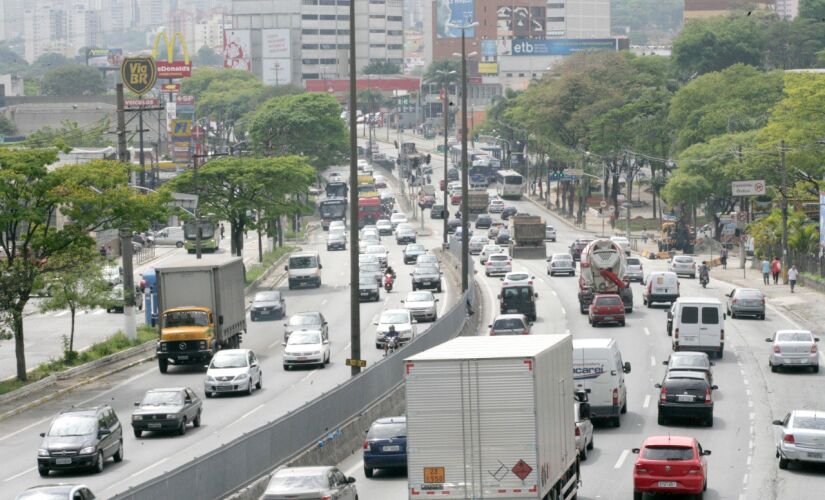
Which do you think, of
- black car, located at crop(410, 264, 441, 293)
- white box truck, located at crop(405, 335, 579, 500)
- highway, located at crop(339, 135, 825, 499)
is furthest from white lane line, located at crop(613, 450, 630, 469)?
black car, located at crop(410, 264, 441, 293)

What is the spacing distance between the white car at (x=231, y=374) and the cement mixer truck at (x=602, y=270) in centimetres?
2045

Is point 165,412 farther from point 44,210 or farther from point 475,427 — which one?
point 475,427

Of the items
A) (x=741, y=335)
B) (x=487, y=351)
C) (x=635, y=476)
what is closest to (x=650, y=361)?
(x=741, y=335)

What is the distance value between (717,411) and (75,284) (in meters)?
24.9

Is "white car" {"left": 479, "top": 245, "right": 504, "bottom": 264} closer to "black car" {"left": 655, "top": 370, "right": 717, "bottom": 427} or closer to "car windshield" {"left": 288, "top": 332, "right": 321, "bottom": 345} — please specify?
"car windshield" {"left": 288, "top": 332, "right": 321, "bottom": 345}

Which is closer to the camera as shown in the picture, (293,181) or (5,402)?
(5,402)

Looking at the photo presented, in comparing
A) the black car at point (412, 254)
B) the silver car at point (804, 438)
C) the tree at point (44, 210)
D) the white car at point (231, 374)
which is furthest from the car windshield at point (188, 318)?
the black car at point (412, 254)

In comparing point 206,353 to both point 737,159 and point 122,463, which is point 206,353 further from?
point 737,159

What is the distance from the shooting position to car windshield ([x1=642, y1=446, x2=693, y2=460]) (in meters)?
30.2

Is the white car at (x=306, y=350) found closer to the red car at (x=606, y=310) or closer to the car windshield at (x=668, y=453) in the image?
the red car at (x=606, y=310)

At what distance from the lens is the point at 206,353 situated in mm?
55125

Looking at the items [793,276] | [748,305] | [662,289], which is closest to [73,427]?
[748,305]

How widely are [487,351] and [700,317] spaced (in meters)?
30.2

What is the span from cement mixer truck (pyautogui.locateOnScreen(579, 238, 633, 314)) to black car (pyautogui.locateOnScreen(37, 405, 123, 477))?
3213cm
